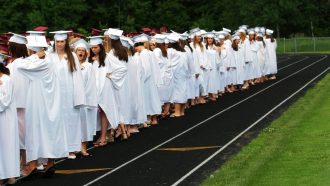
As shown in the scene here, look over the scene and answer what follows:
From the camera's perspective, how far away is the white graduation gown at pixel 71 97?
48.6ft

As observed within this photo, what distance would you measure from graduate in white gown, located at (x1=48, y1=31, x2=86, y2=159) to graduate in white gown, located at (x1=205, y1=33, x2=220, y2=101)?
43.1ft

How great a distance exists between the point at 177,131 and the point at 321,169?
21.4 feet

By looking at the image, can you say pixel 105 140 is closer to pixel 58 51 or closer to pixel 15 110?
pixel 58 51

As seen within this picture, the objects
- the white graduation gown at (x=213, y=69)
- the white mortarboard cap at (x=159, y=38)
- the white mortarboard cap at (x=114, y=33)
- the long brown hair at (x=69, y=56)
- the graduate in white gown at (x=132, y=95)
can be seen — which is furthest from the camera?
the white graduation gown at (x=213, y=69)

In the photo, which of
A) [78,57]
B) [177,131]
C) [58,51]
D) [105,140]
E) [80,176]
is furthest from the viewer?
[177,131]

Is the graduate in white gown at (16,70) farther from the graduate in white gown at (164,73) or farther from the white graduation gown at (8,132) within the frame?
the graduate in white gown at (164,73)

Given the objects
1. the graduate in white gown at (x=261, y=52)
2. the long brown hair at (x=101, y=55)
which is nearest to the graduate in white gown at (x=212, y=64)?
the graduate in white gown at (x=261, y=52)

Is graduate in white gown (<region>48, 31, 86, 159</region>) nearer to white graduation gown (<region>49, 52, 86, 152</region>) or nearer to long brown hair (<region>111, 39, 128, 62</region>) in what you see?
white graduation gown (<region>49, 52, 86, 152</region>)

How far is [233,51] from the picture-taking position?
107 ft

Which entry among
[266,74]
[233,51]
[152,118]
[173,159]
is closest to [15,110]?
[173,159]

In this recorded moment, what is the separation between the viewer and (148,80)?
21.5 meters

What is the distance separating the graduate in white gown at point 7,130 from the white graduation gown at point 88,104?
350 cm

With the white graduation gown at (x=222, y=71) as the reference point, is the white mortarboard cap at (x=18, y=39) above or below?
above

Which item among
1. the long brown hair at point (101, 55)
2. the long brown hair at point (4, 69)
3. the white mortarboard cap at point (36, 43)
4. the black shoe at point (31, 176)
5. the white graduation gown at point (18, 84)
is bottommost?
the black shoe at point (31, 176)
